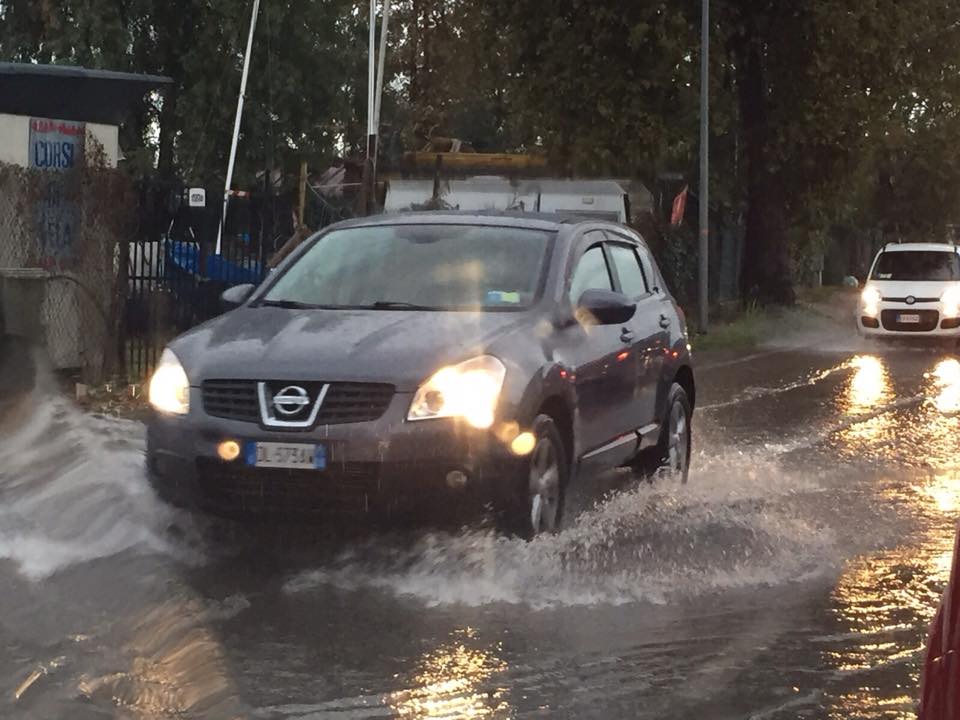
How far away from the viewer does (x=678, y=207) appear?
3092cm

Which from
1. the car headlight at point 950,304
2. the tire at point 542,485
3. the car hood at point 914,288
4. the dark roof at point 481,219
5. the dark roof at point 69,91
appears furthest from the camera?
the car hood at point 914,288

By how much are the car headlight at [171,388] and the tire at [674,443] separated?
3267 millimetres

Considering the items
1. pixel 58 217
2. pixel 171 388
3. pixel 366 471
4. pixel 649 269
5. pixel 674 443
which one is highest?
pixel 58 217

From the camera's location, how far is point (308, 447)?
6.77 m

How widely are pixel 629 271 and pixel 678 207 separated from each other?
21753 millimetres

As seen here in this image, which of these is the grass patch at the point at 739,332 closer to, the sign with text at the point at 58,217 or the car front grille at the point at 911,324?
the car front grille at the point at 911,324

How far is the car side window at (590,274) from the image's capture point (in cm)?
831

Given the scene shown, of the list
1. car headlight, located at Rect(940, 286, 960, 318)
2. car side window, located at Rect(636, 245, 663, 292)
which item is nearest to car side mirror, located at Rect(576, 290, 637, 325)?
car side window, located at Rect(636, 245, 663, 292)

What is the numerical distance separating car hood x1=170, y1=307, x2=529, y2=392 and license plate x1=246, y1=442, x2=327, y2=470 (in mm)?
301

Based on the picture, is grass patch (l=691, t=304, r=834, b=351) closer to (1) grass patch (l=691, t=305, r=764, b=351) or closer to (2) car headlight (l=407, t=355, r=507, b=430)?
(1) grass patch (l=691, t=305, r=764, b=351)

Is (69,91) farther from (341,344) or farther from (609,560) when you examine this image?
(609,560)

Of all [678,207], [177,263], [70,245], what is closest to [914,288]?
[678,207]

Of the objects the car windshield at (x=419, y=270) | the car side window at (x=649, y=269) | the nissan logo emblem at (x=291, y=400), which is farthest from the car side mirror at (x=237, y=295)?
the car side window at (x=649, y=269)

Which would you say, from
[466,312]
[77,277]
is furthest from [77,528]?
[77,277]
